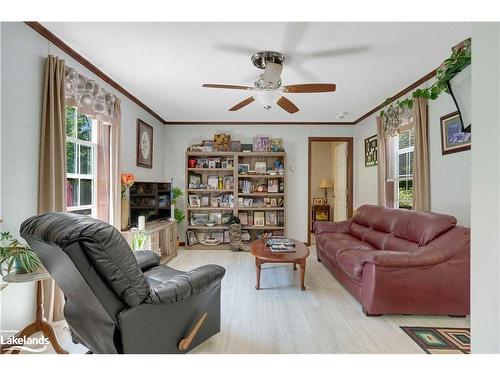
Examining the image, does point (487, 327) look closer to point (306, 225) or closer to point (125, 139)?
point (125, 139)

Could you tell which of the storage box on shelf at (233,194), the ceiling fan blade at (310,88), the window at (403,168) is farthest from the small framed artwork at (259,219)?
the ceiling fan blade at (310,88)

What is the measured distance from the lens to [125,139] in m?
3.68

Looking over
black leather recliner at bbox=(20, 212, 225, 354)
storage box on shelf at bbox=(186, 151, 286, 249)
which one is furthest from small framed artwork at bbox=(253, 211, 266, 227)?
black leather recliner at bbox=(20, 212, 225, 354)

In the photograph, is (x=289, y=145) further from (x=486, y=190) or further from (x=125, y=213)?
(x=486, y=190)

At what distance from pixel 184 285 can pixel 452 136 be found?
2956 millimetres

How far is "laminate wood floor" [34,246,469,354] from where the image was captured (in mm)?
1929

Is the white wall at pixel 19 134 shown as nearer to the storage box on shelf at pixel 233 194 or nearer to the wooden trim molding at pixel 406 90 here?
the storage box on shelf at pixel 233 194

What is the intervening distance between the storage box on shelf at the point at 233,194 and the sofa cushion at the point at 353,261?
220 cm

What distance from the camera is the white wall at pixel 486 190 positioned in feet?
2.06

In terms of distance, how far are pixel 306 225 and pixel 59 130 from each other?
4.30 m

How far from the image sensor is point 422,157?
3.05 meters

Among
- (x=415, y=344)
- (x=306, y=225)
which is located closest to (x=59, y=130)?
(x=415, y=344)

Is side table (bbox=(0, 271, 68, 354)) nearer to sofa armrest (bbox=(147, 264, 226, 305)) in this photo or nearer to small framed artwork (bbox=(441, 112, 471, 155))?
sofa armrest (bbox=(147, 264, 226, 305))

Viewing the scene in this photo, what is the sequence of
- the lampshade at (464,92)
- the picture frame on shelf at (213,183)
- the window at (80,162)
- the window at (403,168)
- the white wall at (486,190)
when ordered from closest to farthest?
the white wall at (486,190) → the lampshade at (464,92) → the window at (80,162) → the window at (403,168) → the picture frame on shelf at (213,183)
